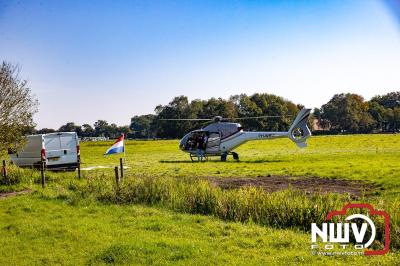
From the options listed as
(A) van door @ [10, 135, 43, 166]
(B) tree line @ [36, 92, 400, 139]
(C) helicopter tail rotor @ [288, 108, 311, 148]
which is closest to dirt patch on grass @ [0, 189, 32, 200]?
(A) van door @ [10, 135, 43, 166]

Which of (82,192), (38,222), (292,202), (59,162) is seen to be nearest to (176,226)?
(292,202)

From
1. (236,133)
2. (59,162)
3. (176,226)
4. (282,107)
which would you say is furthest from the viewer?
(282,107)

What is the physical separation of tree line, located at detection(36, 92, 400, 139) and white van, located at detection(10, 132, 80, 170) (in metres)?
68.0

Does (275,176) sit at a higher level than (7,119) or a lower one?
lower

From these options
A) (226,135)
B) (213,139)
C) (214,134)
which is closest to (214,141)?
(213,139)

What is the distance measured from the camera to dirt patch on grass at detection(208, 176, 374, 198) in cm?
1462

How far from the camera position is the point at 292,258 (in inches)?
274

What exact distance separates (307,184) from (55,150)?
1524cm

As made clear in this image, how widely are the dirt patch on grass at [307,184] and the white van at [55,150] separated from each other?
10547 mm

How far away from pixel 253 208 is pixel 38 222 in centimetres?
573

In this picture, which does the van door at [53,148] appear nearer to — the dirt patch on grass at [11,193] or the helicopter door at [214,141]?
the dirt patch on grass at [11,193]

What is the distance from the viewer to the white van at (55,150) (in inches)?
934

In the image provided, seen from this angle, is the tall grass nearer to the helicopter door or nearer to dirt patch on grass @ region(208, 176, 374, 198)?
dirt patch on grass @ region(208, 176, 374, 198)

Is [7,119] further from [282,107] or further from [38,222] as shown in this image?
[282,107]
